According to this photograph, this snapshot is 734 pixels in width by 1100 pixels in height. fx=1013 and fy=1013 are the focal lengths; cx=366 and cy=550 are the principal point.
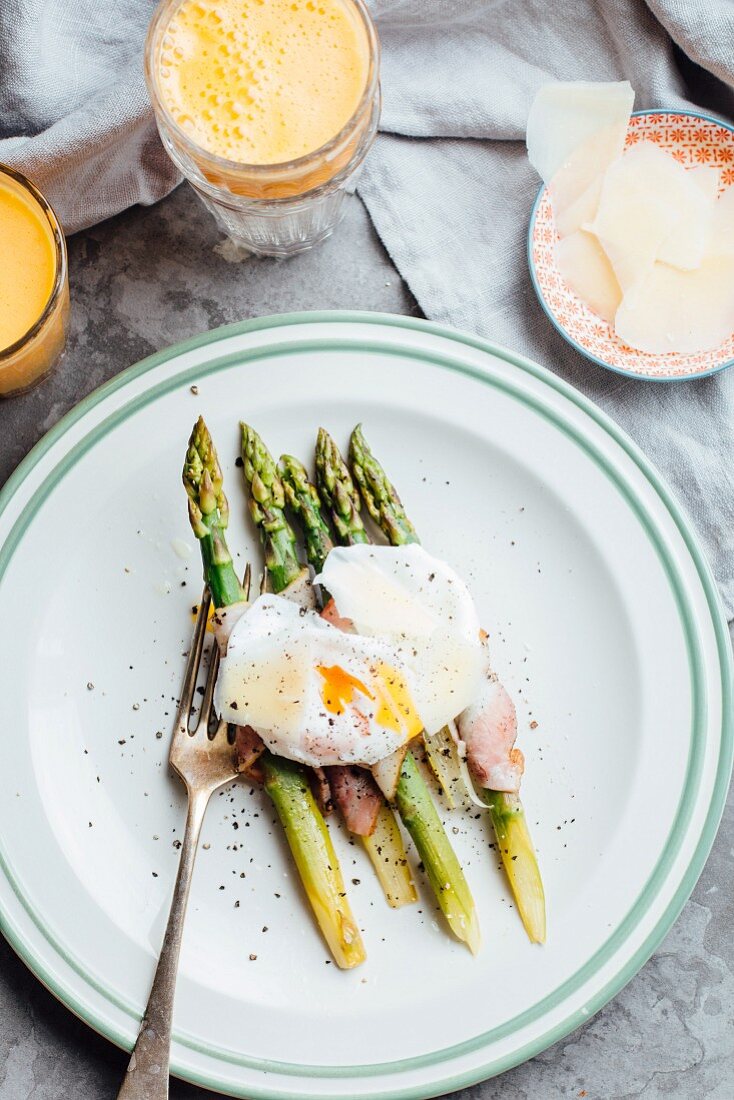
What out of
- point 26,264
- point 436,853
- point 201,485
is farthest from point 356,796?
point 26,264

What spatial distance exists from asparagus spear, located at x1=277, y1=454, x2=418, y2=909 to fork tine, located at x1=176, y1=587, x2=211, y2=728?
12.4 inches

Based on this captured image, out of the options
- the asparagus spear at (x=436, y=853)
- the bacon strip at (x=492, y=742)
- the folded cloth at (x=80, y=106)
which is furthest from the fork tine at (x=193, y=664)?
the folded cloth at (x=80, y=106)

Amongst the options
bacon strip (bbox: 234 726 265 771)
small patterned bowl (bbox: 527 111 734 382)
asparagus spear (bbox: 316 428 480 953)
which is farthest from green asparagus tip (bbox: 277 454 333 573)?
small patterned bowl (bbox: 527 111 734 382)

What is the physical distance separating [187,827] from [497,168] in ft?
Result: 6.89

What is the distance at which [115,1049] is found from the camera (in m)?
2.74

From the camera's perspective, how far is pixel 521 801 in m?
2.75

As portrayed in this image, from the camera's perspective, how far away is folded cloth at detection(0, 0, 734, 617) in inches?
115

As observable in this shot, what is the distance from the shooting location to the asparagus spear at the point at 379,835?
8.79 ft

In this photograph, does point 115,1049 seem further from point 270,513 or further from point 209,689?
point 270,513

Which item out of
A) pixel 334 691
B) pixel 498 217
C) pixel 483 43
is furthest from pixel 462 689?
pixel 483 43

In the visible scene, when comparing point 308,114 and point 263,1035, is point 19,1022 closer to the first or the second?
point 263,1035

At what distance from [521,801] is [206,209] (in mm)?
1937

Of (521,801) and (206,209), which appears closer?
(521,801)

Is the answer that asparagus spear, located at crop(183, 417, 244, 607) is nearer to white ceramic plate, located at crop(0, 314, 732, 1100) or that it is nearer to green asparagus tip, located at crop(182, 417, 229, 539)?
green asparagus tip, located at crop(182, 417, 229, 539)
